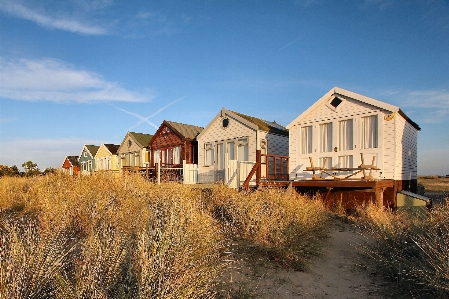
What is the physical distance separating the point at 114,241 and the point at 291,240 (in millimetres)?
4098

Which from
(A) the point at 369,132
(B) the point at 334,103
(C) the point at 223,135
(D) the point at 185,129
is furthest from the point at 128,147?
(A) the point at 369,132

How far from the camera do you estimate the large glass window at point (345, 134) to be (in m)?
13.4

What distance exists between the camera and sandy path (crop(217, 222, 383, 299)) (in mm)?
5453

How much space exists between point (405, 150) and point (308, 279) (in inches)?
413

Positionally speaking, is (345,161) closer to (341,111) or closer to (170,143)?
(341,111)

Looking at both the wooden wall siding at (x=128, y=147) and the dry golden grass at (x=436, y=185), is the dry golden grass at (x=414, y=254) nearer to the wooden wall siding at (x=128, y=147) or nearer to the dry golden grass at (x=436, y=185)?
the wooden wall siding at (x=128, y=147)

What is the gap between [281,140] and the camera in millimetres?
19188

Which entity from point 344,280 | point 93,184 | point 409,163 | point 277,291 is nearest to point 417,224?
point 344,280

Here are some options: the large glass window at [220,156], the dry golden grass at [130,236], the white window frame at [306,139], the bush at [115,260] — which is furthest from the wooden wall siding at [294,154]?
the bush at [115,260]

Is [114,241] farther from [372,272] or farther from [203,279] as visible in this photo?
[372,272]

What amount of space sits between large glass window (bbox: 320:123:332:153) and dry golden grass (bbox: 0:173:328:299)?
545 cm

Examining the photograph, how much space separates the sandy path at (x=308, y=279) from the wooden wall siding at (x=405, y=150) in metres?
7.22

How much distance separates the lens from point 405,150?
46.0ft

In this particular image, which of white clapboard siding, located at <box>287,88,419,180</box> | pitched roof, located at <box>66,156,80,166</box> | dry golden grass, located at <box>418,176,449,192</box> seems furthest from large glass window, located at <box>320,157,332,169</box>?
pitched roof, located at <box>66,156,80,166</box>
